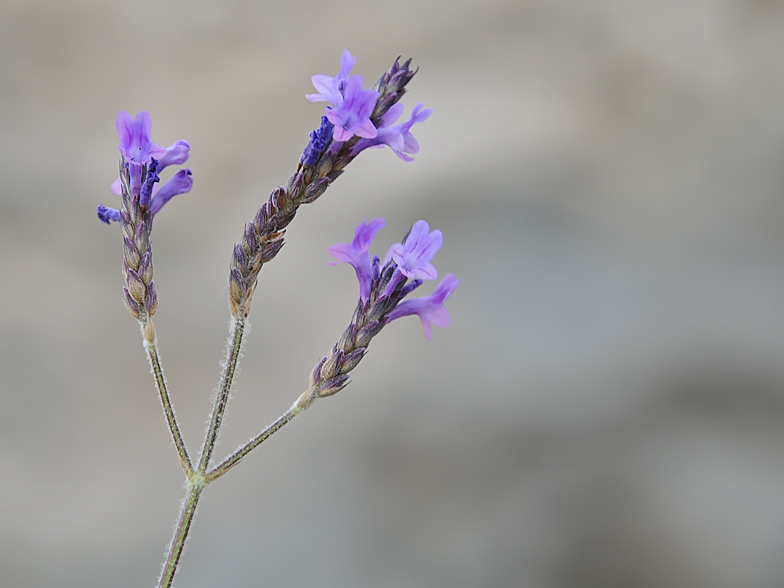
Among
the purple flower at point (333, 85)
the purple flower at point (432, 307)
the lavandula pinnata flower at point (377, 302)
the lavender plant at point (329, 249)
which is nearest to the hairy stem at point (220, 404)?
the lavender plant at point (329, 249)

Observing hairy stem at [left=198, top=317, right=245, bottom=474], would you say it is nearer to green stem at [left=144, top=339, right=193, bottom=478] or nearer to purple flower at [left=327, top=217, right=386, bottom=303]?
green stem at [left=144, top=339, right=193, bottom=478]

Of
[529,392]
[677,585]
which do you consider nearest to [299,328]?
[529,392]

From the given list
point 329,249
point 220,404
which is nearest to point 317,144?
point 329,249

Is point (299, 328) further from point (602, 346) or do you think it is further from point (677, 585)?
point (677, 585)

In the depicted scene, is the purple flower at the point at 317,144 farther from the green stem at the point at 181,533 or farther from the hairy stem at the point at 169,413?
the green stem at the point at 181,533

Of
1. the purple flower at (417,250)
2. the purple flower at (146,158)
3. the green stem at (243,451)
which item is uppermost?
the purple flower at (146,158)

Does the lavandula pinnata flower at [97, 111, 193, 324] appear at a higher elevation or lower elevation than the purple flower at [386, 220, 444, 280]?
higher

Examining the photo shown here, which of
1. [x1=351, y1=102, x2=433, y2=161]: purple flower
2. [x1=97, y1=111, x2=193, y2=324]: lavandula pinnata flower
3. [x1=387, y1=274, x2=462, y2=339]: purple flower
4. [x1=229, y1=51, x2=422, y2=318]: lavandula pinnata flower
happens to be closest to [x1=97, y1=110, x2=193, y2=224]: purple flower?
[x1=97, y1=111, x2=193, y2=324]: lavandula pinnata flower

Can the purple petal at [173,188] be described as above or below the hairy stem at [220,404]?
above
